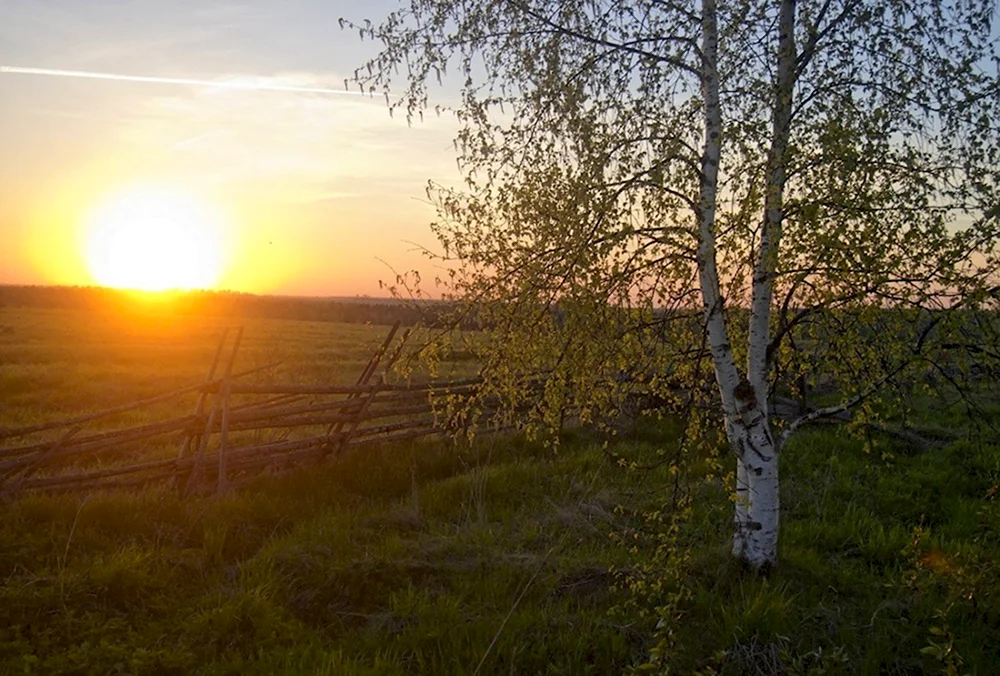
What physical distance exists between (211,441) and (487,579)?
7.73 m

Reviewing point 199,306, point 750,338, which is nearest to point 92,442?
point 750,338

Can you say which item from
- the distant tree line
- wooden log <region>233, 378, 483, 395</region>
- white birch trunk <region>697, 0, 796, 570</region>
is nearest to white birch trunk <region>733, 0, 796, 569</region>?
white birch trunk <region>697, 0, 796, 570</region>

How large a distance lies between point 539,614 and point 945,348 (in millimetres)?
3913

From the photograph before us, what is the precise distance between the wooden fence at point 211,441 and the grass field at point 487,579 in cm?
59

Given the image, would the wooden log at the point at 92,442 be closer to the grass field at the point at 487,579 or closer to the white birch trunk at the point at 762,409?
the grass field at the point at 487,579

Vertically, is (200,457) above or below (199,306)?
below

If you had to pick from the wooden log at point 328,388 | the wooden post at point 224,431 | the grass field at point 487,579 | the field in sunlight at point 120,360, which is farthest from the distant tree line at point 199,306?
the grass field at point 487,579

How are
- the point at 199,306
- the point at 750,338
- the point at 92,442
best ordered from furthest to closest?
the point at 199,306
the point at 92,442
the point at 750,338

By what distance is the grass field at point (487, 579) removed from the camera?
5.65m

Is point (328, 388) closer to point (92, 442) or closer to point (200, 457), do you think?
point (200, 457)

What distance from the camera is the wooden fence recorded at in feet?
28.1

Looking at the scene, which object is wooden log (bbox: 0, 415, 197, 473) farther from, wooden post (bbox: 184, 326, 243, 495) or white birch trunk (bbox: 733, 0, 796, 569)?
white birch trunk (bbox: 733, 0, 796, 569)

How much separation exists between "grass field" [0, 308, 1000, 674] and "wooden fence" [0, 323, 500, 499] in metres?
0.59

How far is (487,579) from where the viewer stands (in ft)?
22.1
